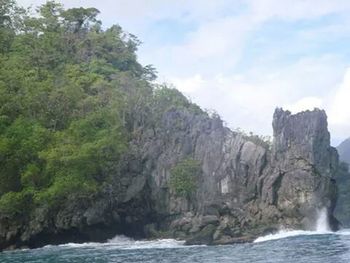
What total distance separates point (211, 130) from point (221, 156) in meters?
4.25

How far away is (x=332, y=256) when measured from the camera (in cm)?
3469

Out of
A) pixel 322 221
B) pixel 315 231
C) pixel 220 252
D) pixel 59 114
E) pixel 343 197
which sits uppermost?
pixel 59 114

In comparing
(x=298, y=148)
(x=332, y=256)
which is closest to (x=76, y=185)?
(x=298, y=148)

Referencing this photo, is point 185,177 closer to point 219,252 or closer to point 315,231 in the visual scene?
point 315,231

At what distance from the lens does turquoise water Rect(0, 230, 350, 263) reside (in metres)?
36.1

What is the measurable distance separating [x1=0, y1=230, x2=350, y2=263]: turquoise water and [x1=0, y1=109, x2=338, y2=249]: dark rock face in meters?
4.33

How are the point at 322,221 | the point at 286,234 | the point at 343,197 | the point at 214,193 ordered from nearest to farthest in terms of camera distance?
the point at 286,234, the point at 322,221, the point at 214,193, the point at 343,197

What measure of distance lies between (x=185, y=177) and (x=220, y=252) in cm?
2001

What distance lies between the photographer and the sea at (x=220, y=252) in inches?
1417

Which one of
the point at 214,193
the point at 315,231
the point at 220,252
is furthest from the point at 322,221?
the point at 220,252

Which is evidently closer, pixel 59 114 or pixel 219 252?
pixel 219 252

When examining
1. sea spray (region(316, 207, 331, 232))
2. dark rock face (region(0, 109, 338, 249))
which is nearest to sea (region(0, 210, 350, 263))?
sea spray (region(316, 207, 331, 232))

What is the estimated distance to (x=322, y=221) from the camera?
2213 inches

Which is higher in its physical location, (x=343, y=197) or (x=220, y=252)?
(x=343, y=197)
